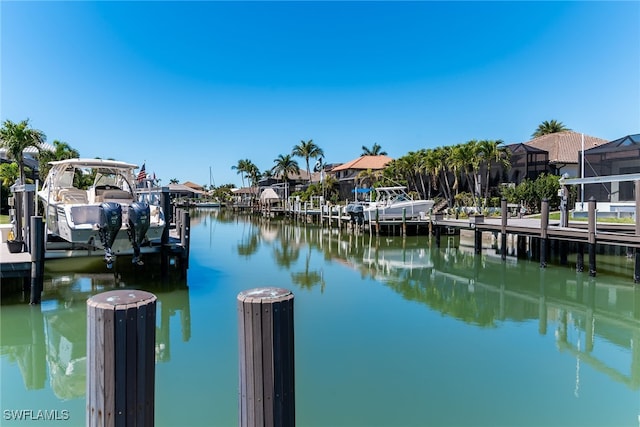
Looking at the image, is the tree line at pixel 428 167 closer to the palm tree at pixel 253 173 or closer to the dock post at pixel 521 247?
the dock post at pixel 521 247

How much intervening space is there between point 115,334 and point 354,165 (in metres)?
55.4

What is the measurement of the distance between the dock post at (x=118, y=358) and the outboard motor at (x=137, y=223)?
882 cm

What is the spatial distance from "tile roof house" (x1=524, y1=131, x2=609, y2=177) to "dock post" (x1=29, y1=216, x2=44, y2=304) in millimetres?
35504

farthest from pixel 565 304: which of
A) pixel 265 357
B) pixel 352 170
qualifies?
pixel 352 170

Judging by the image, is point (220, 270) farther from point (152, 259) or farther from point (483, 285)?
point (483, 285)

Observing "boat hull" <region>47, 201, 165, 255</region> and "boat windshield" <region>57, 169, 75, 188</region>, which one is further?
"boat windshield" <region>57, 169, 75, 188</region>

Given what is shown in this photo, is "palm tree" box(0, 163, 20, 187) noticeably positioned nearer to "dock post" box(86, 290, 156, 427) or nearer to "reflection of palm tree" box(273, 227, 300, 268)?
"reflection of palm tree" box(273, 227, 300, 268)

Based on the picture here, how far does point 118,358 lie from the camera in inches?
110

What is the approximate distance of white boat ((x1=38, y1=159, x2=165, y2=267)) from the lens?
10.8 m

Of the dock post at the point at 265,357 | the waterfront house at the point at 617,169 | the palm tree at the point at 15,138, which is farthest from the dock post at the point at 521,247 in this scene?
the palm tree at the point at 15,138

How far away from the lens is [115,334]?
2758 millimetres

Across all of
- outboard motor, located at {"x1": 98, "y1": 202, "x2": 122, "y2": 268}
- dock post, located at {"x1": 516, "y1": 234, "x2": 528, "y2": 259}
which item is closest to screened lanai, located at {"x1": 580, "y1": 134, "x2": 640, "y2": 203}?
dock post, located at {"x1": 516, "y1": 234, "x2": 528, "y2": 259}

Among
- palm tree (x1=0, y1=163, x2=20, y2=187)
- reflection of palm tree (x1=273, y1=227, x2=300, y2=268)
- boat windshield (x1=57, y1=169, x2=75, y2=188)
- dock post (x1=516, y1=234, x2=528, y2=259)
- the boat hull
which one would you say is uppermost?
palm tree (x1=0, y1=163, x2=20, y2=187)

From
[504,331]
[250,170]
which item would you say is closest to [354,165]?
[250,170]
